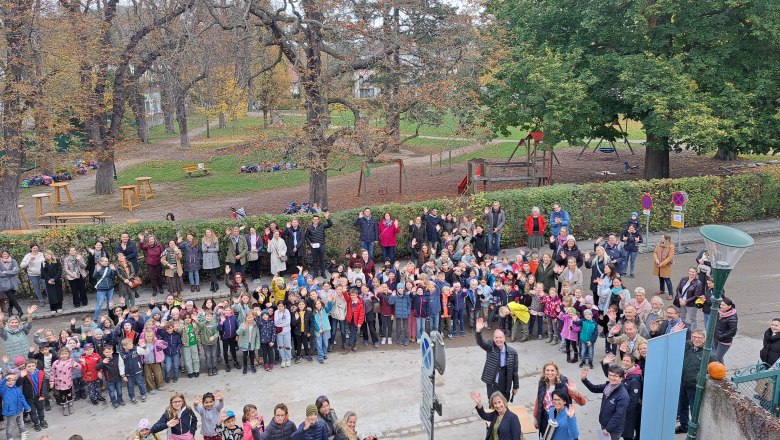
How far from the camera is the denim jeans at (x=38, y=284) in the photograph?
14.9 meters

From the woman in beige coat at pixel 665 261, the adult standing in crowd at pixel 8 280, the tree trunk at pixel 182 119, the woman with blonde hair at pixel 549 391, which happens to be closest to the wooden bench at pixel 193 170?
the tree trunk at pixel 182 119

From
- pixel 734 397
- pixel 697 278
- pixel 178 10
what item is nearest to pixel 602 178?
pixel 697 278

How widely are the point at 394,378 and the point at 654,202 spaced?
1250 cm

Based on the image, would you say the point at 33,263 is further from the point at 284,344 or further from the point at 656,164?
the point at 656,164

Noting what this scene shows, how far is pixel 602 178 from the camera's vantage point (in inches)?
1097

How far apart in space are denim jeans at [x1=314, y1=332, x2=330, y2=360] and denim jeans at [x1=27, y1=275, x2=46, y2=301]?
7.27m

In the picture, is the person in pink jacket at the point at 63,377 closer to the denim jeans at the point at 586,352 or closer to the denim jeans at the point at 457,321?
the denim jeans at the point at 457,321

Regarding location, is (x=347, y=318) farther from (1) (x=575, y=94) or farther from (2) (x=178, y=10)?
(2) (x=178, y=10)

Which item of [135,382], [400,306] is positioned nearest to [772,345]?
[400,306]

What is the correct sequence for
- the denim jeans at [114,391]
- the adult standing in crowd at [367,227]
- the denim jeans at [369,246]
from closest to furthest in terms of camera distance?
the denim jeans at [114,391]
the adult standing in crowd at [367,227]
the denim jeans at [369,246]

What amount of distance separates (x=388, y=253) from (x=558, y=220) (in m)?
4.72

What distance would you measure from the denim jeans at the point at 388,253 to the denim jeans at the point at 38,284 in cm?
835

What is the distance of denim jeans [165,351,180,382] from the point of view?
454 inches

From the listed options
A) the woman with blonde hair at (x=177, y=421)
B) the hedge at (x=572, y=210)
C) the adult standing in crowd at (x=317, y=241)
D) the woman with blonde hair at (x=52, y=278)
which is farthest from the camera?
the adult standing in crowd at (x=317, y=241)
